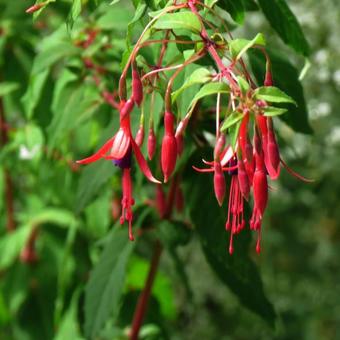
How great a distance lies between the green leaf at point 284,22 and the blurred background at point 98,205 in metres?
0.21

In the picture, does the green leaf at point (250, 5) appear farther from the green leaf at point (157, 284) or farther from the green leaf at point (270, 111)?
the green leaf at point (157, 284)

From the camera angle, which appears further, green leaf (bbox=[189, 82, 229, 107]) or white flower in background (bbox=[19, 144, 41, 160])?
white flower in background (bbox=[19, 144, 41, 160])

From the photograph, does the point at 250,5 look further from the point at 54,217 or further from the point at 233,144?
the point at 54,217

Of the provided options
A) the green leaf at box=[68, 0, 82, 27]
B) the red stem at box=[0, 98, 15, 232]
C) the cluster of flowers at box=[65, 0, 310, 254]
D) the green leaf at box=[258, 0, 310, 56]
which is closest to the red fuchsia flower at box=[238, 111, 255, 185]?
the cluster of flowers at box=[65, 0, 310, 254]

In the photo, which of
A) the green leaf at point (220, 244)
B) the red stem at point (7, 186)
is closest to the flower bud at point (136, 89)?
the green leaf at point (220, 244)

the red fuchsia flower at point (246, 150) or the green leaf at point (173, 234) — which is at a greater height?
the red fuchsia flower at point (246, 150)

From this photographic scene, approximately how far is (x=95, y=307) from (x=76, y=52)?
411 millimetres

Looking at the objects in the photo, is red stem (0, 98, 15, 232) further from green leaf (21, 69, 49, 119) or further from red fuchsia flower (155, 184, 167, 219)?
red fuchsia flower (155, 184, 167, 219)

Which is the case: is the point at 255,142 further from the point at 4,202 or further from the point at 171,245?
the point at 4,202

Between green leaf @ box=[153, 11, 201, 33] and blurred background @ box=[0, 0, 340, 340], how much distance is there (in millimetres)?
293

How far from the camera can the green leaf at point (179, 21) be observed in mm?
668

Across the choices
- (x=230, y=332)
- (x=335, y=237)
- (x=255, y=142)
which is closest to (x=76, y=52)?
(x=255, y=142)

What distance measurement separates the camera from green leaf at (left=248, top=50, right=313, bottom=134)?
99 centimetres

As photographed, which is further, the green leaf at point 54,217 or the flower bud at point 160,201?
the green leaf at point 54,217
